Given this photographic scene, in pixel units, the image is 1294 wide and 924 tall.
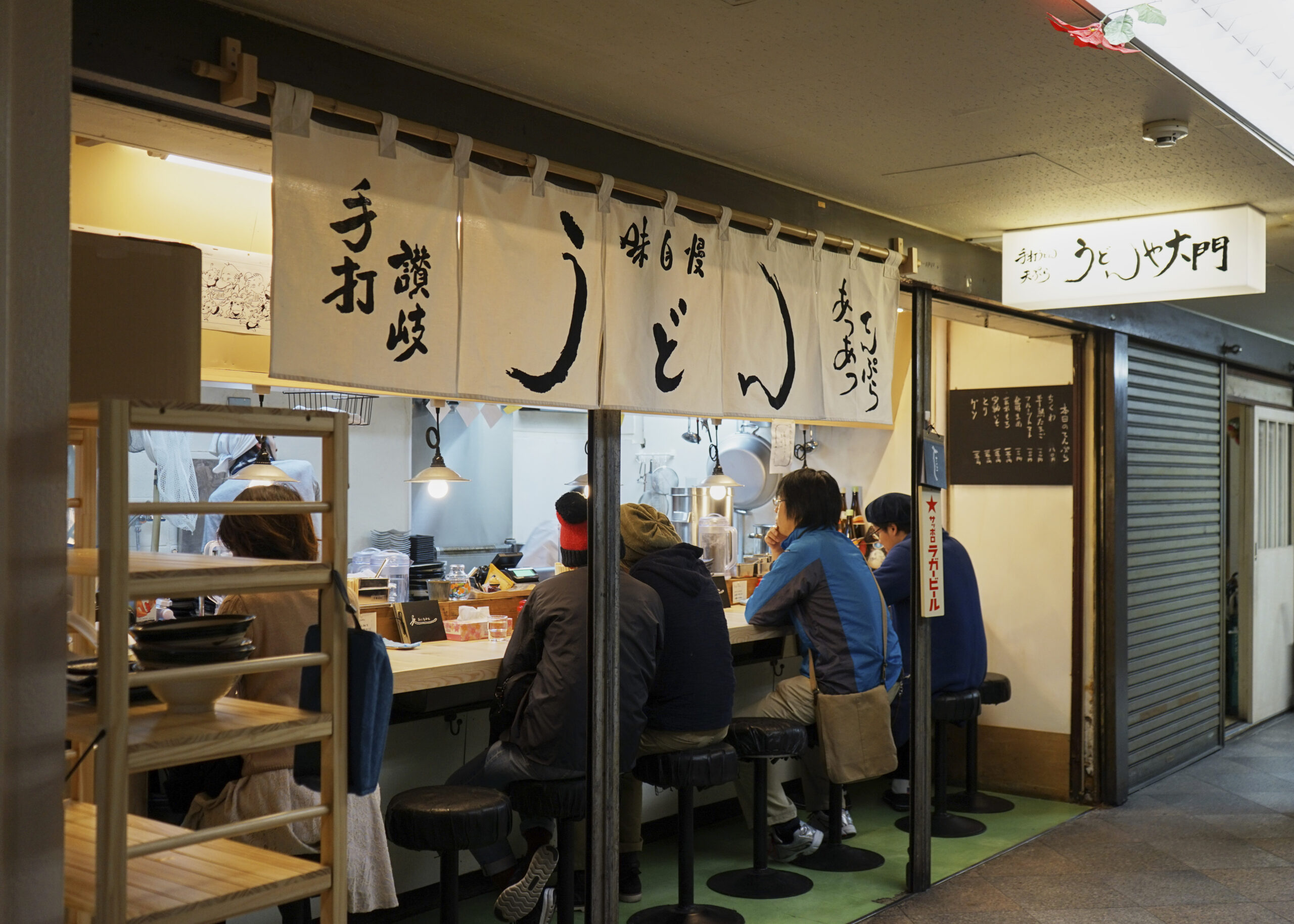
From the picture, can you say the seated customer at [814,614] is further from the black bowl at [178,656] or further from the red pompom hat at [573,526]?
the black bowl at [178,656]

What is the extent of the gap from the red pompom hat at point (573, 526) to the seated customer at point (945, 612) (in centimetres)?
199

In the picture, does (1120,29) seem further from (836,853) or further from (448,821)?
(836,853)

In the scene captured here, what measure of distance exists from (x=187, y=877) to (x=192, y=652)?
0.49 metres

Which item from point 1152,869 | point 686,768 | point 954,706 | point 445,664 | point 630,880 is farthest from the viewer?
point 954,706

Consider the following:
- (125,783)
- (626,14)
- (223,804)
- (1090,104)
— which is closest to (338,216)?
(626,14)

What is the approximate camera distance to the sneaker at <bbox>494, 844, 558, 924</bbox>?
4.27 m

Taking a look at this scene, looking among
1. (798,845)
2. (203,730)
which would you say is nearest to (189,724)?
(203,730)

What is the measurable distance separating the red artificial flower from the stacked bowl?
2.51 metres

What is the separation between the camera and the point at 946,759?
6254 mm

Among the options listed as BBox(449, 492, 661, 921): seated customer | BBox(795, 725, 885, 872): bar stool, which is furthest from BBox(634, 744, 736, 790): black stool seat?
BBox(795, 725, 885, 872): bar stool

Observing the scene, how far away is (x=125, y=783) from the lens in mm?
2152

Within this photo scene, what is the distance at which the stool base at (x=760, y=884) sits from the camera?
505 cm

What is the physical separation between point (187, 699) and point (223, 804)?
3.90 ft

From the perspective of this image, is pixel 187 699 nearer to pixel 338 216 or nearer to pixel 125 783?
pixel 125 783
